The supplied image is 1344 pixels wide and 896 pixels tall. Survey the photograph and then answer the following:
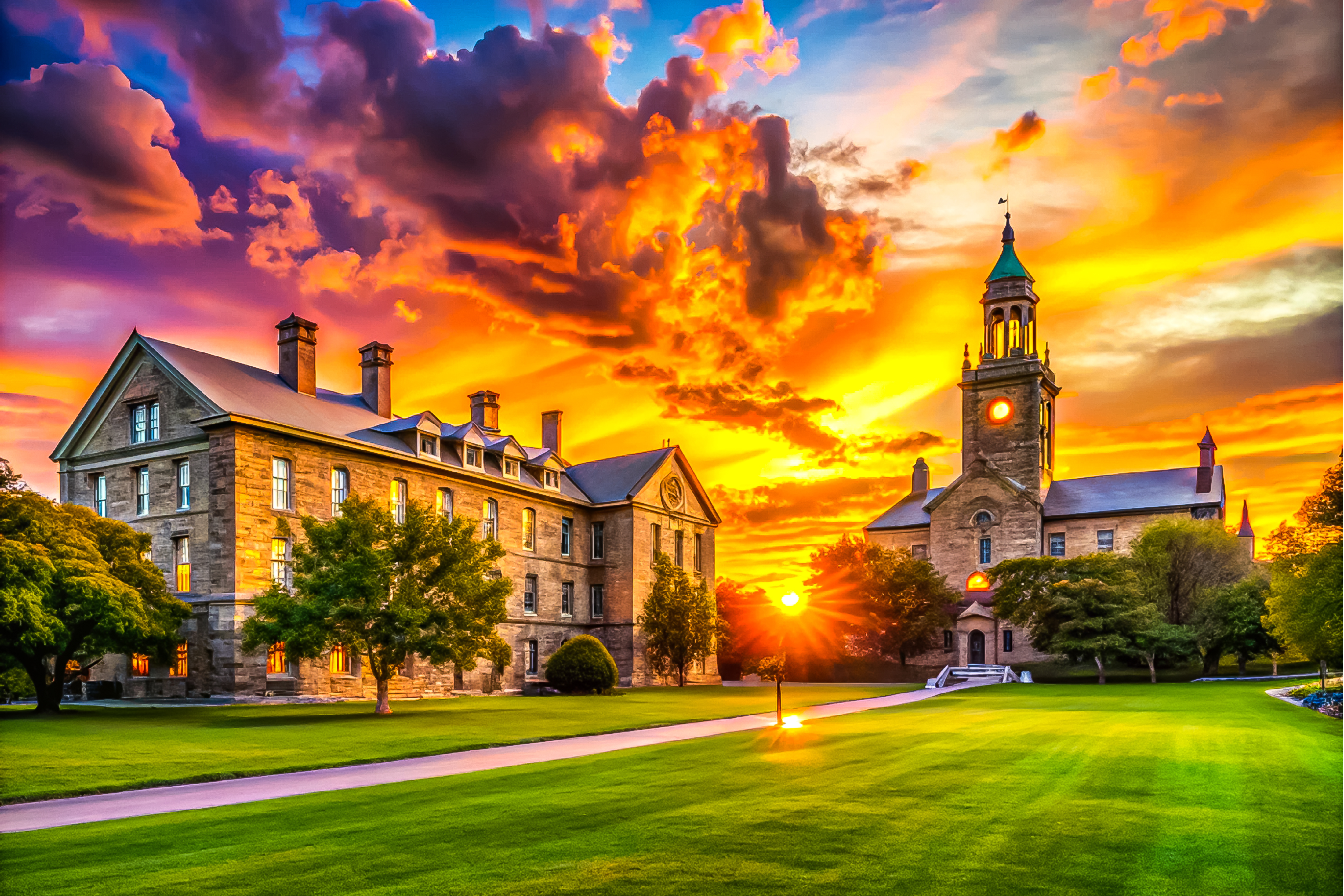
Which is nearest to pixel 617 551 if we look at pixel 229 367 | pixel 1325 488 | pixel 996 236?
pixel 229 367

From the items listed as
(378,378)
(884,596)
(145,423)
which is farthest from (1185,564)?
(145,423)

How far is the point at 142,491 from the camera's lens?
1516 inches

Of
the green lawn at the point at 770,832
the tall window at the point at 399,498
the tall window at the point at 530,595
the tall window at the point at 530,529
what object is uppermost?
the tall window at the point at 399,498

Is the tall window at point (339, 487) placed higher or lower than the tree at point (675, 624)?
higher

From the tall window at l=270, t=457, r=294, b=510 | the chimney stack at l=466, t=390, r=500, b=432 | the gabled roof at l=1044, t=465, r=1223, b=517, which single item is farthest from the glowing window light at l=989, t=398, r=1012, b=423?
the tall window at l=270, t=457, r=294, b=510

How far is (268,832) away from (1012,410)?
73.6 meters

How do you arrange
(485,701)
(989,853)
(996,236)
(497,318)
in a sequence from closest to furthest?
(989,853) < (497,318) < (485,701) < (996,236)

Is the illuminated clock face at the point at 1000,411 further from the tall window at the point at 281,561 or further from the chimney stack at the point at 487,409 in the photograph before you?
the tall window at the point at 281,561

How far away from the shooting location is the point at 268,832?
10.2 metres

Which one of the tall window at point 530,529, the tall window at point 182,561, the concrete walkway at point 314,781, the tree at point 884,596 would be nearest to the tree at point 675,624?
the tall window at point 530,529

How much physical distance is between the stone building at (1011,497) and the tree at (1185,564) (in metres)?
7.82

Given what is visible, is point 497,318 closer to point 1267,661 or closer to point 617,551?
point 617,551

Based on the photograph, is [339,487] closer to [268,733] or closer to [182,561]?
[182,561]

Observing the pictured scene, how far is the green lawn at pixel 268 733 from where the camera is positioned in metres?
15.0
